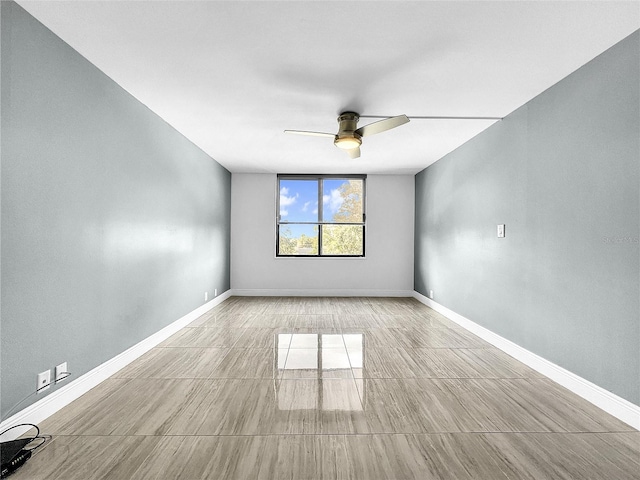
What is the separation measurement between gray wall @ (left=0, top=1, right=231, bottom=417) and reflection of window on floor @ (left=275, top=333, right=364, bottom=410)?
1470 mm

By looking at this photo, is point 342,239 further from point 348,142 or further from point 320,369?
point 320,369

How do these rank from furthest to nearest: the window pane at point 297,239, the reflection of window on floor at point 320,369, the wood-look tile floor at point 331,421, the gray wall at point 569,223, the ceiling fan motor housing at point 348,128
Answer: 1. the window pane at point 297,239
2. the ceiling fan motor housing at point 348,128
3. the reflection of window on floor at point 320,369
4. the gray wall at point 569,223
5. the wood-look tile floor at point 331,421

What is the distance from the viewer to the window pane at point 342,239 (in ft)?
23.3

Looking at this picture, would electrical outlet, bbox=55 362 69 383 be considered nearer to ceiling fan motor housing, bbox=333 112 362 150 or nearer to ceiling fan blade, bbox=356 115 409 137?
ceiling fan motor housing, bbox=333 112 362 150

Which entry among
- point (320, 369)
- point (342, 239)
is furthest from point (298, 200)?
point (320, 369)

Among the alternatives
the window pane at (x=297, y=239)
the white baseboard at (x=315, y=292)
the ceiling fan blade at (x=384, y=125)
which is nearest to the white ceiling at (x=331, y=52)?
the ceiling fan blade at (x=384, y=125)

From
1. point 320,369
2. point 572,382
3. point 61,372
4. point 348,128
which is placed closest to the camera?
point 61,372

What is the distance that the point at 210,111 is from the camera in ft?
11.8

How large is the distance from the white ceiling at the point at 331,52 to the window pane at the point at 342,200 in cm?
314

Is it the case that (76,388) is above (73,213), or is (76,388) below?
below

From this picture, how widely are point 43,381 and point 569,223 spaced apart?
154 inches

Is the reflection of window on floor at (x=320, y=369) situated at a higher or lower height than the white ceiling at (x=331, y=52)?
lower

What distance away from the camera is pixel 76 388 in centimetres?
248

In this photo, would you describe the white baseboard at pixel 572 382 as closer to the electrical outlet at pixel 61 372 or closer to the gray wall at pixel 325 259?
the gray wall at pixel 325 259
